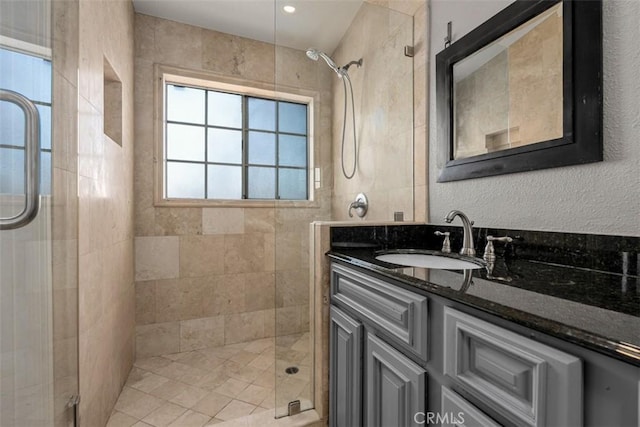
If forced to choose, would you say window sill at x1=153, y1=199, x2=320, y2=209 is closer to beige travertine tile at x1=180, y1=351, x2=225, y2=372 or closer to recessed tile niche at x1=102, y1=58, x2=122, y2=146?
recessed tile niche at x1=102, y1=58, x2=122, y2=146

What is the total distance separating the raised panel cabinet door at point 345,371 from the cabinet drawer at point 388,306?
0.09 metres

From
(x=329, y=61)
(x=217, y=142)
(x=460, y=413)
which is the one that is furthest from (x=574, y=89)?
(x=217, y=142)

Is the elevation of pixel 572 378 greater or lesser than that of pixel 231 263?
greater

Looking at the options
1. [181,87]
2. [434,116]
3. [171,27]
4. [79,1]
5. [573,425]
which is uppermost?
[171,27]

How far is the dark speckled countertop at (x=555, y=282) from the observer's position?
0.46m

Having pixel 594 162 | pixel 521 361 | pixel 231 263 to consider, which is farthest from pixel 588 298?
pixel 231 263

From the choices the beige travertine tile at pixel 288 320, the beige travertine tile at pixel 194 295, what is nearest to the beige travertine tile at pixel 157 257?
the beige travertine tile at pixel 194 295

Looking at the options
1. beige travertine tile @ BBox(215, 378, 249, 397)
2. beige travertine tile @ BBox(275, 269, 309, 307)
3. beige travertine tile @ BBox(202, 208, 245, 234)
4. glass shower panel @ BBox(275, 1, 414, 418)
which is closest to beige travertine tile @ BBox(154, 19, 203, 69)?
glass shower panel @ BBox(275, 1, 414, 418)

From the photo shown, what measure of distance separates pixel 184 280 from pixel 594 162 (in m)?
2.53

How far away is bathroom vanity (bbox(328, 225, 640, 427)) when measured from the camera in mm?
453

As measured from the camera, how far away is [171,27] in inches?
91.5

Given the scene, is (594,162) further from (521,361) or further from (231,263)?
(231,263)

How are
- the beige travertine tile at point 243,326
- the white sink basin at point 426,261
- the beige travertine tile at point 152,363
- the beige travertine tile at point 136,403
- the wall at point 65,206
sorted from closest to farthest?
the wall at point 65,206, the white sink basin at point 426,261, the beige travertine tile at point 136,403, the beige travertine tile at point 152,363, the beige travertine tile at point 243,326

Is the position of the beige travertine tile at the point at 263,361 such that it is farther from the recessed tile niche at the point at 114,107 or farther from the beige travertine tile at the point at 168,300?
the recessed tile niche at the point at 114,107
